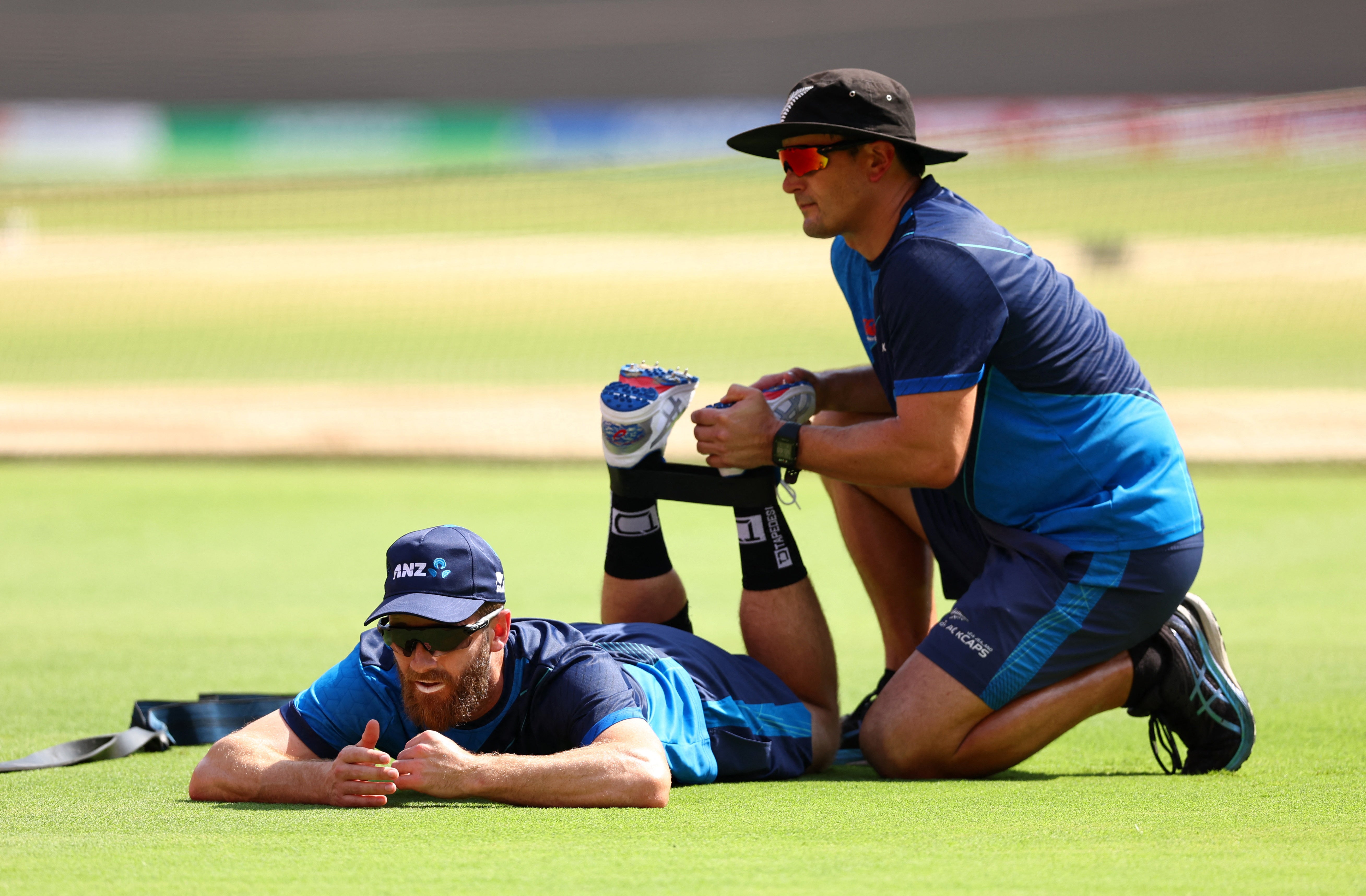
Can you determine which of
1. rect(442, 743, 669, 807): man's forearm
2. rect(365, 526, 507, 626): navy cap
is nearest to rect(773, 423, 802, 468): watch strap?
rect(365, 526, 507, 626): navy cap

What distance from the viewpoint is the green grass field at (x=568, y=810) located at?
3.11 metres

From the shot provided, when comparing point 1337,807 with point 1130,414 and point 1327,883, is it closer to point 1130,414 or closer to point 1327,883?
point 1327,883

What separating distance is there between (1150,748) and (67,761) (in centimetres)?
324

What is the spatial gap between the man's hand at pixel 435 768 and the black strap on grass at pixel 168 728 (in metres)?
1.05

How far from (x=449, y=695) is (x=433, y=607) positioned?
0.26 m

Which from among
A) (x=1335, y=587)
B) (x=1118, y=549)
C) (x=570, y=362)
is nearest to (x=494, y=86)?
(x=570, y=362)

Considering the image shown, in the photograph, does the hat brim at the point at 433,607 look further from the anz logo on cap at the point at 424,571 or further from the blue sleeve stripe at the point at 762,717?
the blue sleeve stripe at the point at 762,717

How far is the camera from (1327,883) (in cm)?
300

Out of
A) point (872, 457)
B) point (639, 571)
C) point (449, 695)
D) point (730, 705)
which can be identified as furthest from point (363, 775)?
point (872, 457)

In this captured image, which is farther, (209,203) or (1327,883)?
(209,203)

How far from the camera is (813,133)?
173 inches

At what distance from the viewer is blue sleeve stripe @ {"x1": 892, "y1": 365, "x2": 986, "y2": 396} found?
162 inches

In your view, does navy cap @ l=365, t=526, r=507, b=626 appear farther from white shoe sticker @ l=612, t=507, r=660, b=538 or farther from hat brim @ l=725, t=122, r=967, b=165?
hat brim @ l=725, t=122, r=967, b=165

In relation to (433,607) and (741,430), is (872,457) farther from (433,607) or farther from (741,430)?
(433,607)
